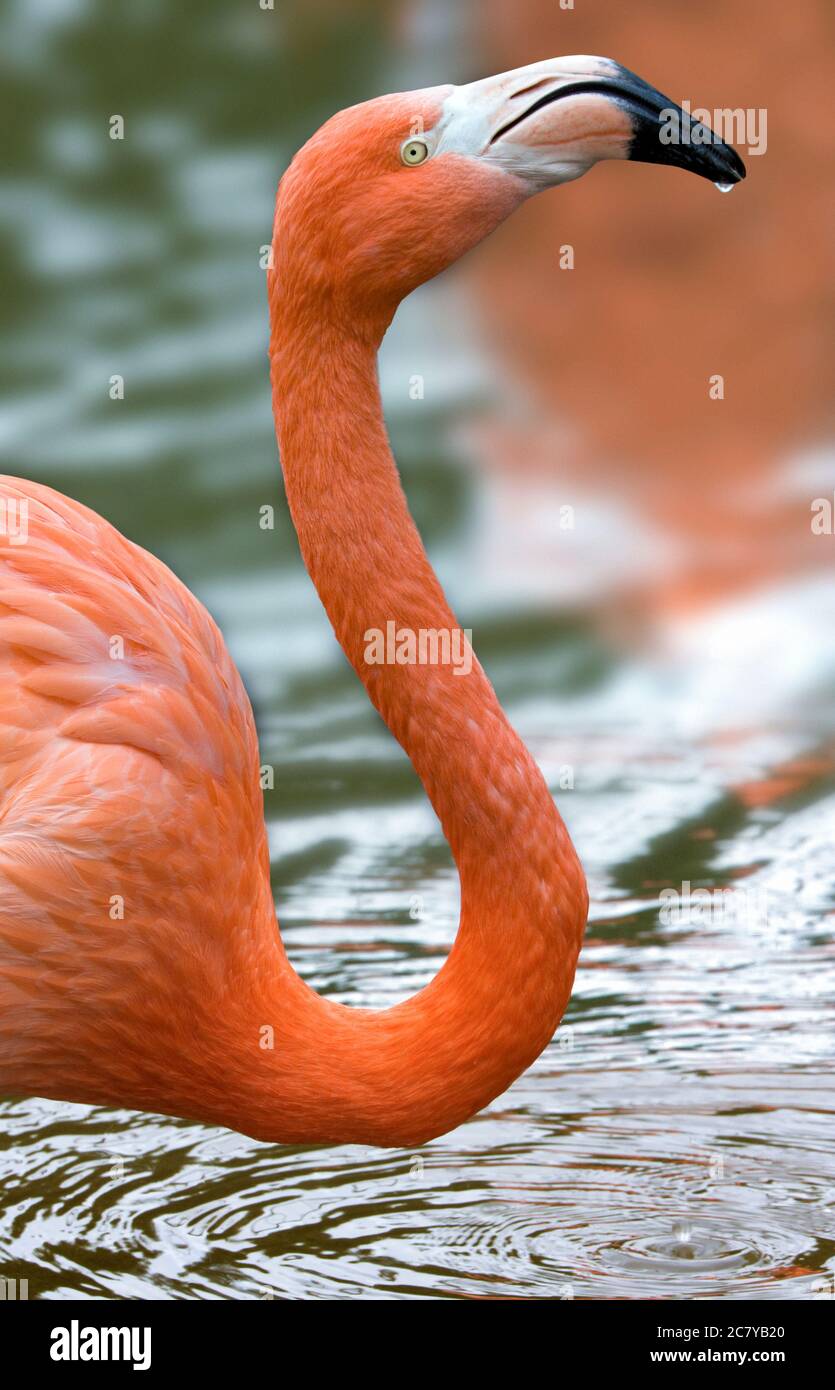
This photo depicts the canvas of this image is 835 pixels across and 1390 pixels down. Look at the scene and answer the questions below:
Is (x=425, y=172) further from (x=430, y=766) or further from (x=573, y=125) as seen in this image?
(x=430, y=766)

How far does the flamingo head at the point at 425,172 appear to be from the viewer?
8.66 ft

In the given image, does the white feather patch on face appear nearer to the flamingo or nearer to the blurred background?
the flamingo

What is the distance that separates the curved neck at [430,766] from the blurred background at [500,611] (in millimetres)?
414

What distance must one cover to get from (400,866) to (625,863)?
0.59m

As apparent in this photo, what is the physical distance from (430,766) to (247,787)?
1.49ft

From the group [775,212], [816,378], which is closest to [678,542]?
[816,378]

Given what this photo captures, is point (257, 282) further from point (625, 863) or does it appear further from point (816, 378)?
point (625, 863)

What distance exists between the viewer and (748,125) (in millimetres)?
7516

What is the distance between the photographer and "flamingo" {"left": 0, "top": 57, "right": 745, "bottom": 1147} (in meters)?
2.69

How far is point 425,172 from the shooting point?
8.82ft

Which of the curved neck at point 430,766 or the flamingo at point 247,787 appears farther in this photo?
the curved neck at point 430,766

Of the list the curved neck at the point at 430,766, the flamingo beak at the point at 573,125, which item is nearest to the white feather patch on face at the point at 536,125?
the flamingo beak at the point at 573,125

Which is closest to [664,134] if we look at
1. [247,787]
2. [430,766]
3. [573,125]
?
[573,125]

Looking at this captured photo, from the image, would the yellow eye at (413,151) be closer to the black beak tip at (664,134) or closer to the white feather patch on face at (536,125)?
the white feather patch on face at (536,125)
